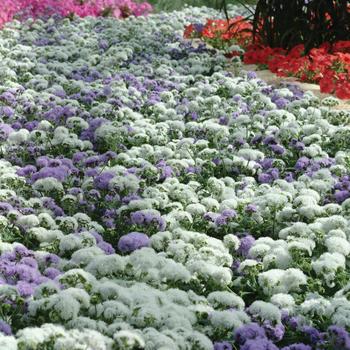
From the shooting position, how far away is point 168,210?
5.27m

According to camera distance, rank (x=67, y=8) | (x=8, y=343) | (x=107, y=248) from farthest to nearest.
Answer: (x=67, y=8) → (x=107, y=248) → (x=8, y=343)

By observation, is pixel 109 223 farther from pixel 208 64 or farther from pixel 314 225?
pixel 208 64

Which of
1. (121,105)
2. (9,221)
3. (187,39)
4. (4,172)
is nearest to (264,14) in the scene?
(187,39)

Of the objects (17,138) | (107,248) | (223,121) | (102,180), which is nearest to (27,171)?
(102,180)

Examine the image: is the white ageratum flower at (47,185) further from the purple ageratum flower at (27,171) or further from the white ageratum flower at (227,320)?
the white ageratum flower at (227,320)

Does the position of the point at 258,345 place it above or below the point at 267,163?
below

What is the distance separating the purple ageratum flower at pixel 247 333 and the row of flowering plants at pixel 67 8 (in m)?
8.56

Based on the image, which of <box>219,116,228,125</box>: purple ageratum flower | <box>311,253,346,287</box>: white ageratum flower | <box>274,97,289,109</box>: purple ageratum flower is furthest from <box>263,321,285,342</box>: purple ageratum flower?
<box>274,97,289,109</box>: purple ageratum flower

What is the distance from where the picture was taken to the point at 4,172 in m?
5.73

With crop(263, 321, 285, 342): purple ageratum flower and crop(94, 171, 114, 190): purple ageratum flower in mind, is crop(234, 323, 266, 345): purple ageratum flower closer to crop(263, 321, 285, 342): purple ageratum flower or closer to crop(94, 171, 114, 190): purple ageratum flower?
crop(263, 321, 285, 342): purple ageratum flower

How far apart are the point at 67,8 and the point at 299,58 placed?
4.89m

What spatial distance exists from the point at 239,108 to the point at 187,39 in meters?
3.87

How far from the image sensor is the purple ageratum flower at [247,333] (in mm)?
3668

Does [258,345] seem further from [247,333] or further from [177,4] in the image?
[177,4]
